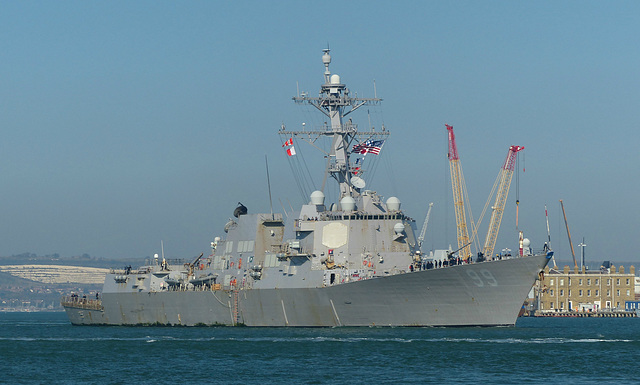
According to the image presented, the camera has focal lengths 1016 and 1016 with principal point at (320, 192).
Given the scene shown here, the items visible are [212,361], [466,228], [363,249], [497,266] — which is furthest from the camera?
[466,228]

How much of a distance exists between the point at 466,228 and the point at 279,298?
1951 inches

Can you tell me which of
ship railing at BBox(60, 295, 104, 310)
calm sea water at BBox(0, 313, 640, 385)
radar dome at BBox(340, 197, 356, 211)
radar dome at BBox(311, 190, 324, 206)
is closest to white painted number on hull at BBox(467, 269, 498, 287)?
calm sea water at BBox(0, 313, 640, 385)

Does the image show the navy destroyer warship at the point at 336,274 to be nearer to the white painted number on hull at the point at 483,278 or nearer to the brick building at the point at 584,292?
the white painted number on hull at the point at 483,278

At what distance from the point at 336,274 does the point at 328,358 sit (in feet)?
34.7

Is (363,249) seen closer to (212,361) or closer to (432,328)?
(432,328)

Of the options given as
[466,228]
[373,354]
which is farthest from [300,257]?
[466,228]

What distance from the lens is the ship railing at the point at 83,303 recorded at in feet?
221

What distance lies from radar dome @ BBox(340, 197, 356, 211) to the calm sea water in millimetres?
6328

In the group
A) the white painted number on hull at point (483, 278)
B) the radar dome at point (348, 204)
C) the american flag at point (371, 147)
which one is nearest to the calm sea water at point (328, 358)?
the white painted number on hull at point (483, 278)

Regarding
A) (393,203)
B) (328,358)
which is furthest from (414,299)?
(328,358)

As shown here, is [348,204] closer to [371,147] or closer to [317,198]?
[317,198]

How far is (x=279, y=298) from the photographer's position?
51.7 m

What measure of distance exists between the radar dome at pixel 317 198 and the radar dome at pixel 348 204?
4.44 ft

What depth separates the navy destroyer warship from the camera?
46531mm
